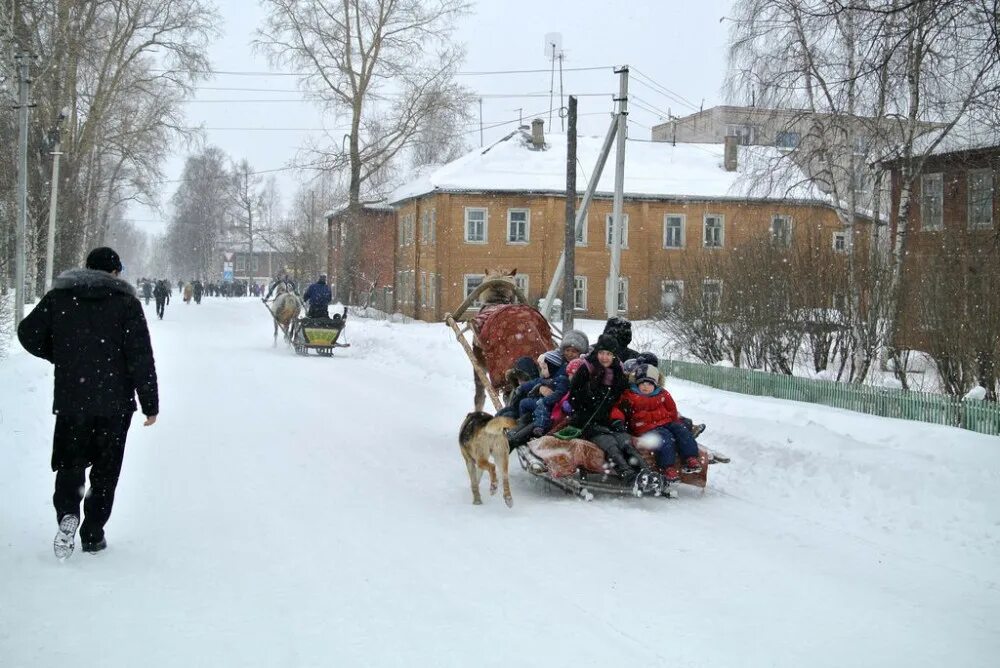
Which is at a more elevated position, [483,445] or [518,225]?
[518,225]

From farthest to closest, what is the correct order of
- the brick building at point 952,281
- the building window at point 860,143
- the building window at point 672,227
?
the building window at point 672,227, the building window at point 860,143, the brick building at point 952,281

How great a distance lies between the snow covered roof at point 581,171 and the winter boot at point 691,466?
33.2 meters

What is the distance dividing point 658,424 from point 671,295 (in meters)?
11.0

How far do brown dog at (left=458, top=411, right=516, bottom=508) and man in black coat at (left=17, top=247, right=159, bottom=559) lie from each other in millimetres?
2835

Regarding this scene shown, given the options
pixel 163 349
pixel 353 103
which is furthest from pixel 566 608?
pixel 353 103

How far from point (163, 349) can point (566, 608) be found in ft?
70.2

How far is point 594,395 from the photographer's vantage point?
27.5 feet

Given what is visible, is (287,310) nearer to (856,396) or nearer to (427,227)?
(856,396)

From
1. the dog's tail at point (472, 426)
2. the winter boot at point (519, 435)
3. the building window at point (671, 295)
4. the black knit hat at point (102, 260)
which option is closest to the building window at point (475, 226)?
the building window at point (671, 295)

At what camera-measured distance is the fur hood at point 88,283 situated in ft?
19.9

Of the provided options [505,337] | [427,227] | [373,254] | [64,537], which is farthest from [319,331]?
[373,254]

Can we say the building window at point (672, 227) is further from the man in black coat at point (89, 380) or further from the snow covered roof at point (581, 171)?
the man in black coat at point (89, 380)

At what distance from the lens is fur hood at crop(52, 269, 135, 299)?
6.06 metres

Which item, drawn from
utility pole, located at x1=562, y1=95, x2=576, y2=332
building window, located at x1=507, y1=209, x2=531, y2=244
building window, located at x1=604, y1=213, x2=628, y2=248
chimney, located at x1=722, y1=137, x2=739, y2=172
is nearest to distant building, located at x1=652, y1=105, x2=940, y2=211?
utility pole, located at x1=562, y1=95, x2=576, y2=332
